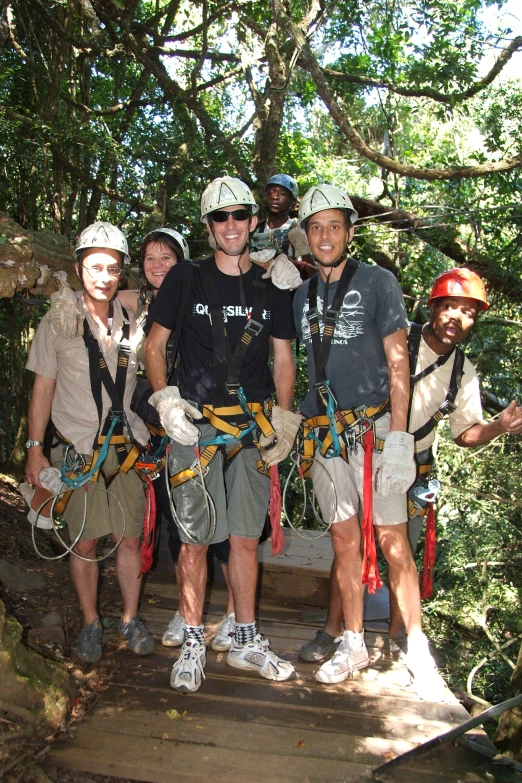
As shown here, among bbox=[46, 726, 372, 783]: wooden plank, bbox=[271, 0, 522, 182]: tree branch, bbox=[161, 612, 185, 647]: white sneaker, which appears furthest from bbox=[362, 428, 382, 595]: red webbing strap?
bbox=[271, 0, 522, 182]: tree branch

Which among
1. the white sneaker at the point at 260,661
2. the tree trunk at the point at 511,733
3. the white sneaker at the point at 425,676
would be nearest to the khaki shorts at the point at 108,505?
the white sneaker at the point at 260,661

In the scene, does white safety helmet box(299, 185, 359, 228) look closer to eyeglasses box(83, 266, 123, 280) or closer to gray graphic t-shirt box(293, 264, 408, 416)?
gray graphic t-shirt box(293, 264, 408, 416)

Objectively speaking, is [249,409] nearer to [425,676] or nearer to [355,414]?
[355,414]

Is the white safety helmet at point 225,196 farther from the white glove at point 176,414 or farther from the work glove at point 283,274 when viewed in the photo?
the white glove at point 176,414

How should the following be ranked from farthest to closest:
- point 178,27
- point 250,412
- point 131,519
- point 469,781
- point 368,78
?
point 178,27
point 368,78
point 131,519
point 250,412
point 469,781

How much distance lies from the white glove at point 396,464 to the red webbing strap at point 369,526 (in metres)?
0.10

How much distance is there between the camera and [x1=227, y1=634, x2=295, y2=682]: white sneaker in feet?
11.8

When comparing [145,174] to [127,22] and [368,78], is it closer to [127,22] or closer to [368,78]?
[127,22]

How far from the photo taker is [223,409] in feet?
11.6

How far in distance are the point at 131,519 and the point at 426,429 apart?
1.78 meters

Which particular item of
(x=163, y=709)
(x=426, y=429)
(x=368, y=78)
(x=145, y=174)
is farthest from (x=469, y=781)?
(x=368, y=78)

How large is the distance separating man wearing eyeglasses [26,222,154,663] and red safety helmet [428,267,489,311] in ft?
6.00

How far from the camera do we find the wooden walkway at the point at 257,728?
9.52 feet

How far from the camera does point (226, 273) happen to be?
142 inches
